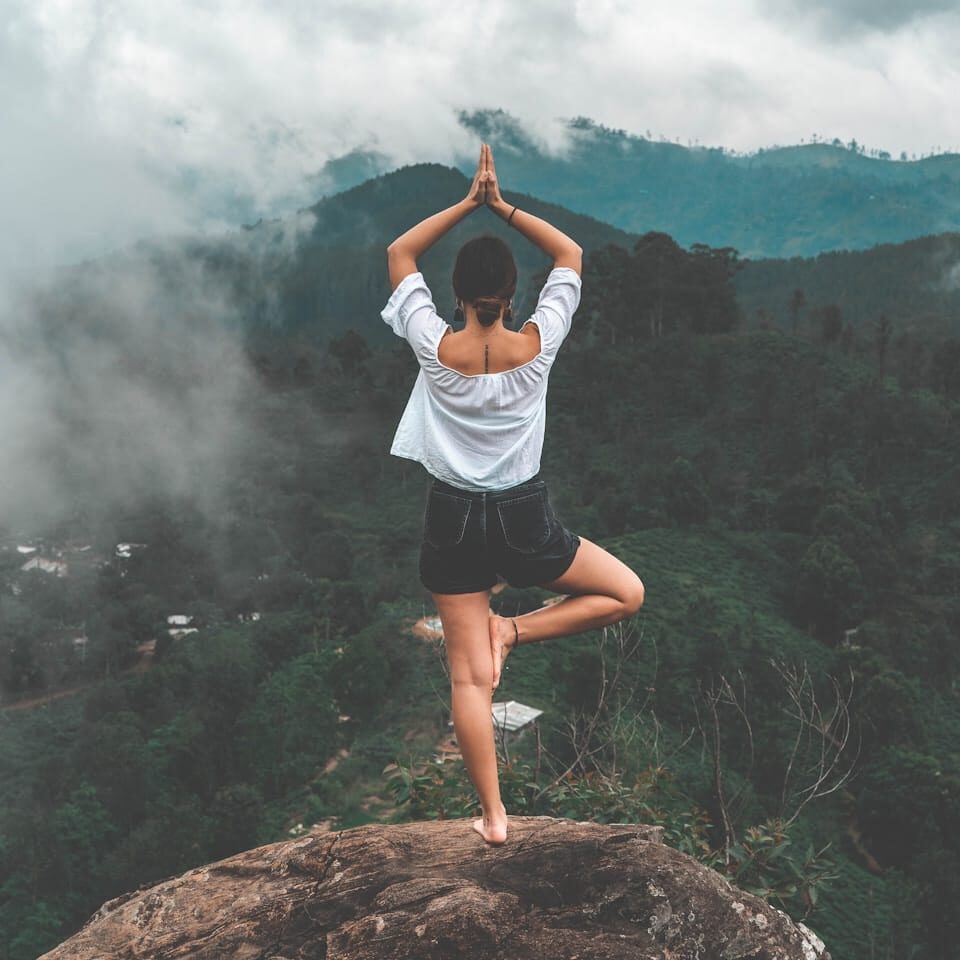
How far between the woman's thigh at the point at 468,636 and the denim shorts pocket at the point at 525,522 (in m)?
0.29

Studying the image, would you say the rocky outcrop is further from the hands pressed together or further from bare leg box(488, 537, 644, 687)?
the hands pressed together

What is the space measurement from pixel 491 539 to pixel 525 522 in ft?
0.46

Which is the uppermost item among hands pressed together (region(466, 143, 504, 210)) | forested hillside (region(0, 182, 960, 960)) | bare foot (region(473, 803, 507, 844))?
hands pressed together (region(466, 143, 504, 210))

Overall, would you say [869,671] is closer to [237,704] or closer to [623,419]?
[237,704]

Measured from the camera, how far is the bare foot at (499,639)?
3.33 m

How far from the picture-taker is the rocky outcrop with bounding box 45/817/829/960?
3209 mm

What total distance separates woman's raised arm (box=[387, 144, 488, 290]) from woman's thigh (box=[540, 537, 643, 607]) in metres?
1.24

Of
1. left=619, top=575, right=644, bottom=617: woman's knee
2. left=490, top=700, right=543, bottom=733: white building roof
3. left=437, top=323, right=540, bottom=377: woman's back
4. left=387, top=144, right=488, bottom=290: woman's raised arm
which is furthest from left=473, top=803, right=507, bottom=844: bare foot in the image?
left=490, top=700, right=543, bottom=733: white building roof

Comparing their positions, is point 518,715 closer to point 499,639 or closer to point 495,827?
point 495,827

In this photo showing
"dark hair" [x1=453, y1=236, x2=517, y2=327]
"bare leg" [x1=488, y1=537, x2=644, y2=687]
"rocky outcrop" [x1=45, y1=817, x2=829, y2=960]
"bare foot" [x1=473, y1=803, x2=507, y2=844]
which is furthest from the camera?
"bare foot" [x1=473, y1=803, x2=507, y2=844]

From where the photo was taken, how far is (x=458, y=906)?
328 cm

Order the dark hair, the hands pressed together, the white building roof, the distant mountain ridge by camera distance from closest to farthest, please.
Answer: the dark hair → the hands pressed together → the white building roof → the distant mountain ridge

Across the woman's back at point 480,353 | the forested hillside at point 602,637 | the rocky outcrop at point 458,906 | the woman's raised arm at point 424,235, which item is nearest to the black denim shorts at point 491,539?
the woman's back at point 480,353

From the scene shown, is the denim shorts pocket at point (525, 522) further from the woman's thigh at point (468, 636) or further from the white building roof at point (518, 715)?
the white building roof at point (518, 715)
